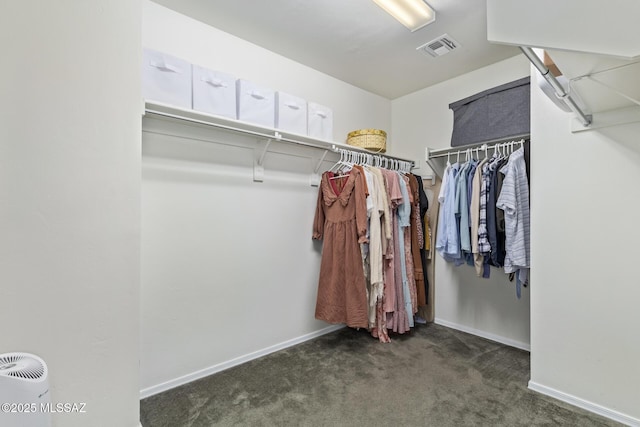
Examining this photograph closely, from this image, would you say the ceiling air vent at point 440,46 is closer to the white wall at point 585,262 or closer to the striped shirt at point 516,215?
the white wall at point 585,262

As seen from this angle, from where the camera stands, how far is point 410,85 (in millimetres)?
3041

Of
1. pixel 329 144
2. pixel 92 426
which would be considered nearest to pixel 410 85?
pixel 329 144

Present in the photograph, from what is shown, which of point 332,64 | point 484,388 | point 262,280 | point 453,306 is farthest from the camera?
point 453,306

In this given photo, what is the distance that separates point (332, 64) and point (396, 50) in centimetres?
55

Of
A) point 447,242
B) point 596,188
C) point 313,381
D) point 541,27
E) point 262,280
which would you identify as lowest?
point 313,381

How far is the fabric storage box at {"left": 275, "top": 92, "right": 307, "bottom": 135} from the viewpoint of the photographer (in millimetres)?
2166

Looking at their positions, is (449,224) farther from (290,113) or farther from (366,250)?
(290,113)

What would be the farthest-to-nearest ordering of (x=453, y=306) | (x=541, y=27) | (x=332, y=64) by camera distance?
(x=453, y=306)
(x=332, y=64)
(x=541, y=27)

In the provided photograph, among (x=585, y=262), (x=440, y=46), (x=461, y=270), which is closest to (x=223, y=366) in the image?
(x=461, y=270)

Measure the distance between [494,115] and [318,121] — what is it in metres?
1.37

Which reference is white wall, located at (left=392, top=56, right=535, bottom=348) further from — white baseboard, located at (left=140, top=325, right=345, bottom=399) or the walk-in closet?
white baseboard, located at (left=140, top=325, right=345, bottom=399)

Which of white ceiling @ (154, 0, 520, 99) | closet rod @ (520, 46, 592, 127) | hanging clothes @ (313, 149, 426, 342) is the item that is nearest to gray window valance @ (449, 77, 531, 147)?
white ceiling @ (154, 0, 520, 99)

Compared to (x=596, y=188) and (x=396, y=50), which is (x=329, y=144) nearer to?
(x=396, y=50)

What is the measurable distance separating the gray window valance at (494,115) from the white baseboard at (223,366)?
2.09 m
